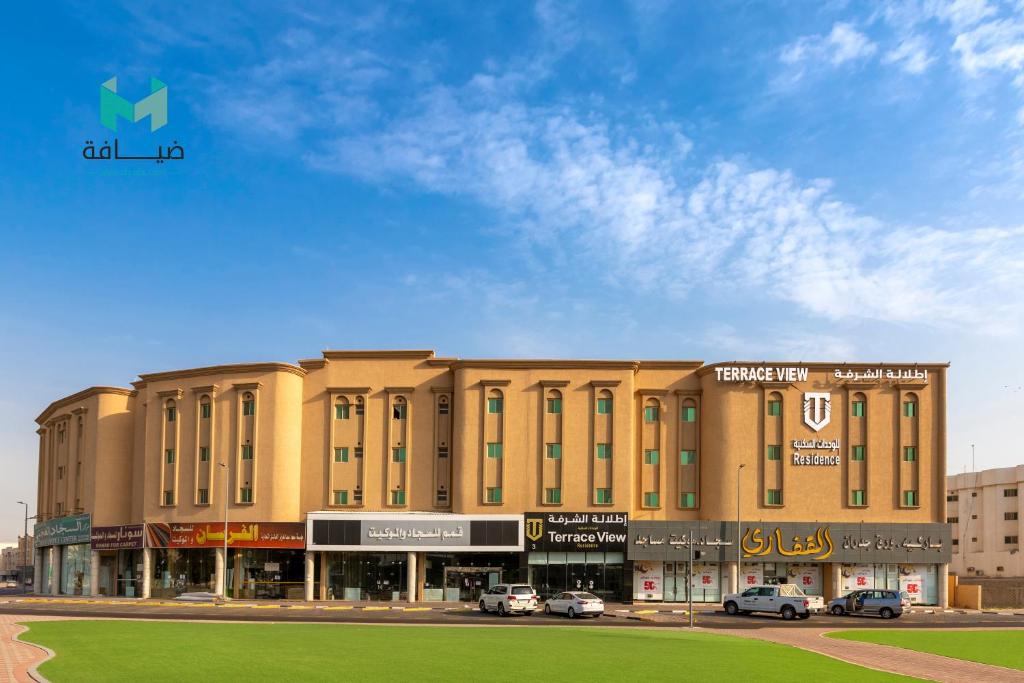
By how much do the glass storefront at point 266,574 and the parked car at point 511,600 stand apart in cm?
2268

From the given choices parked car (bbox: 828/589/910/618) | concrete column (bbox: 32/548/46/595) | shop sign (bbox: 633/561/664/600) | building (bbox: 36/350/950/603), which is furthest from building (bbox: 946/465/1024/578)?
concrete column (bbox: 32/548/46/595)

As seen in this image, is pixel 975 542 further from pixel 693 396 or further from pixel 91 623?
pixel 91 623

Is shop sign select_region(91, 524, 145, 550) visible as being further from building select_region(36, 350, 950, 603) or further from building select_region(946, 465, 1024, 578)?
building select_region(946, 465, 1024, 578)

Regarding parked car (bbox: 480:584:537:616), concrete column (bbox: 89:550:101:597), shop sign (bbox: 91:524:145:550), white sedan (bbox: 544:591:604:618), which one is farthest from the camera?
concrete column (bbox: 89:550:101:597)

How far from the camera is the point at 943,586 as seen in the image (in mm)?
75562

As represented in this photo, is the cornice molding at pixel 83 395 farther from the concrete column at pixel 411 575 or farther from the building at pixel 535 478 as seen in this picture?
the concrete column at pixel 411 575

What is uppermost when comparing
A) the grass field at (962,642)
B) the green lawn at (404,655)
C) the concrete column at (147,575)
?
the green lawn at (404,655)

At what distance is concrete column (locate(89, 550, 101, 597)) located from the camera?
8331 cm

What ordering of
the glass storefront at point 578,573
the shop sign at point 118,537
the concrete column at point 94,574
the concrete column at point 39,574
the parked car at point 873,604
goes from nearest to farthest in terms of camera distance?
the parked car at point 873,604
the glass storefront at point 578,573
the shop sign at point 118,537
the concrete column at point 94,574
the concrete column at point 39,574

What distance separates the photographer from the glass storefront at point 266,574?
7519 centimetres

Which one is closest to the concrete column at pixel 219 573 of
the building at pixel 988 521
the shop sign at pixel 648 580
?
the shop sign at pixel 648 580

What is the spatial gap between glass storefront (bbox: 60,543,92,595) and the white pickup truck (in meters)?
54.3

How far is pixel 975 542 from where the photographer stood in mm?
135750

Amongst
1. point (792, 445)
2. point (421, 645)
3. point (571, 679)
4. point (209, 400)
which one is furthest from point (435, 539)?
point (571, 679)
